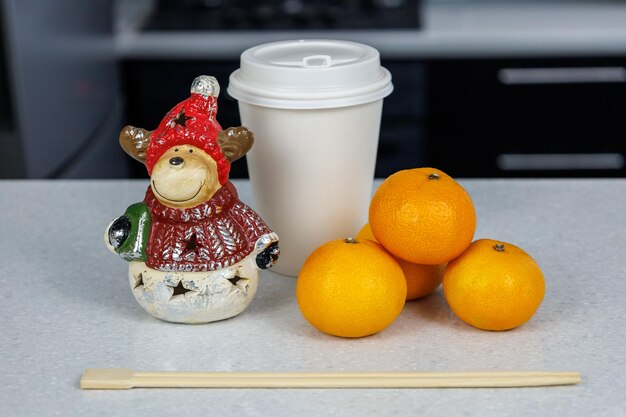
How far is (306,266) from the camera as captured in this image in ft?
2.75

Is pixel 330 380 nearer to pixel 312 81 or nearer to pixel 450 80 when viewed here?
pixel 312 81

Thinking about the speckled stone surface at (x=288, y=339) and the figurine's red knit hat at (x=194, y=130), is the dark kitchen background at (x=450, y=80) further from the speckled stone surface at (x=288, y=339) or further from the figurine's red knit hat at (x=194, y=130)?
the figurine's red knit hat at (x=194, y=130)

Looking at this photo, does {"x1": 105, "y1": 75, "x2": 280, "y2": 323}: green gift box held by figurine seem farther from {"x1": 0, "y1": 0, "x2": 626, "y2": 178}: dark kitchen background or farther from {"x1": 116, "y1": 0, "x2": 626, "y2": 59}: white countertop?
{"x1": 116, "y1": 0, "x2": 626, "y2": 59}: white countertop

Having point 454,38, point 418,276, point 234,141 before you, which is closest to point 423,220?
point 418,276

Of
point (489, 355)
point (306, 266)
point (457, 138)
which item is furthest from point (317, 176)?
point (457, 138)

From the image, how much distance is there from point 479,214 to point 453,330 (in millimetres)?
325

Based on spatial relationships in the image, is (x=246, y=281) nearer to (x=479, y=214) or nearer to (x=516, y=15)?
(x=479, y=214)

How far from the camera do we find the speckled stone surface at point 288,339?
0.74 m

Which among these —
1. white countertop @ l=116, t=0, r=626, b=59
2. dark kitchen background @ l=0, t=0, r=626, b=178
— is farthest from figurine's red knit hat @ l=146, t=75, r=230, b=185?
white countertop @ l=116, t=0, r=626, b=59

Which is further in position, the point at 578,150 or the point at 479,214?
the point at 578,150

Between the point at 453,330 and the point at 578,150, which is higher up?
the point at 453,330

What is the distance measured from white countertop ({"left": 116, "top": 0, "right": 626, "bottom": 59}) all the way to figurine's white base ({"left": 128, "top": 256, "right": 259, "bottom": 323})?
1.45 metres

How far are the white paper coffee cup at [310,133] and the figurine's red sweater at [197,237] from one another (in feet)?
0.37

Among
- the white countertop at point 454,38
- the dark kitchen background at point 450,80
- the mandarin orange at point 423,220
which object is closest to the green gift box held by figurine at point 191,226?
the mandarin orange at point 423,220
